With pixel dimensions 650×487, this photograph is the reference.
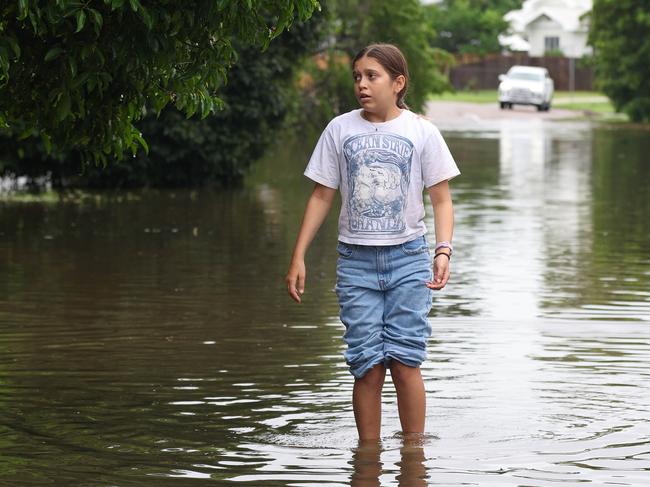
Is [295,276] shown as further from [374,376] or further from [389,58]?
[389,58]

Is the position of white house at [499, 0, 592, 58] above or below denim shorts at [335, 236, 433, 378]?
above

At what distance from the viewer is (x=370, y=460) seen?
20.2ft

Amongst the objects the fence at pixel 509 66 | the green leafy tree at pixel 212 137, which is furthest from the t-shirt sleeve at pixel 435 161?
the fence at pixel 509 66

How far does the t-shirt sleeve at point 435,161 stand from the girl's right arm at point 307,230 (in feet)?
1.25

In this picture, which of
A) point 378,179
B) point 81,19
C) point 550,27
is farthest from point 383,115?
point 550,27

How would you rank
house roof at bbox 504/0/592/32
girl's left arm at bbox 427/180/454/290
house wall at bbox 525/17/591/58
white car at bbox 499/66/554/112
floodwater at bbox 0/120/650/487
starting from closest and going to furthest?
floodwater at bbox 0/120/650/487 → girl's left arm at bbox 427/180/454/290 → white car at bbox 499/66/554/112 → house roof at bbox 504/0/592/32 → house wall at bbox 525/17/591/58

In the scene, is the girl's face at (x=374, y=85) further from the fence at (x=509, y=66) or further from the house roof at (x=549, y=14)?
the house roof at (x=549, y=14)

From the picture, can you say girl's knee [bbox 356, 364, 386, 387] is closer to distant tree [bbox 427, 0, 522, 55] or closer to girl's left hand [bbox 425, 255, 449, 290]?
girl's left hand [bbox 425, 255, 449, 290]

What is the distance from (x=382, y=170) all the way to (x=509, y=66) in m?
78.1

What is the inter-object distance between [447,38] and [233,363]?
273 ft

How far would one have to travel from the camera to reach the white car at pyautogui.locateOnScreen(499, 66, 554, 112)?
58000 millimetres

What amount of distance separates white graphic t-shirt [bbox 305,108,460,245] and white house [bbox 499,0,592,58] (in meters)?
93.4

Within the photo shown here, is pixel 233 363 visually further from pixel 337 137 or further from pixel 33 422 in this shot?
pixel 337 137

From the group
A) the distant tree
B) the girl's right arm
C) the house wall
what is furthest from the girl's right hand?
the house wall
